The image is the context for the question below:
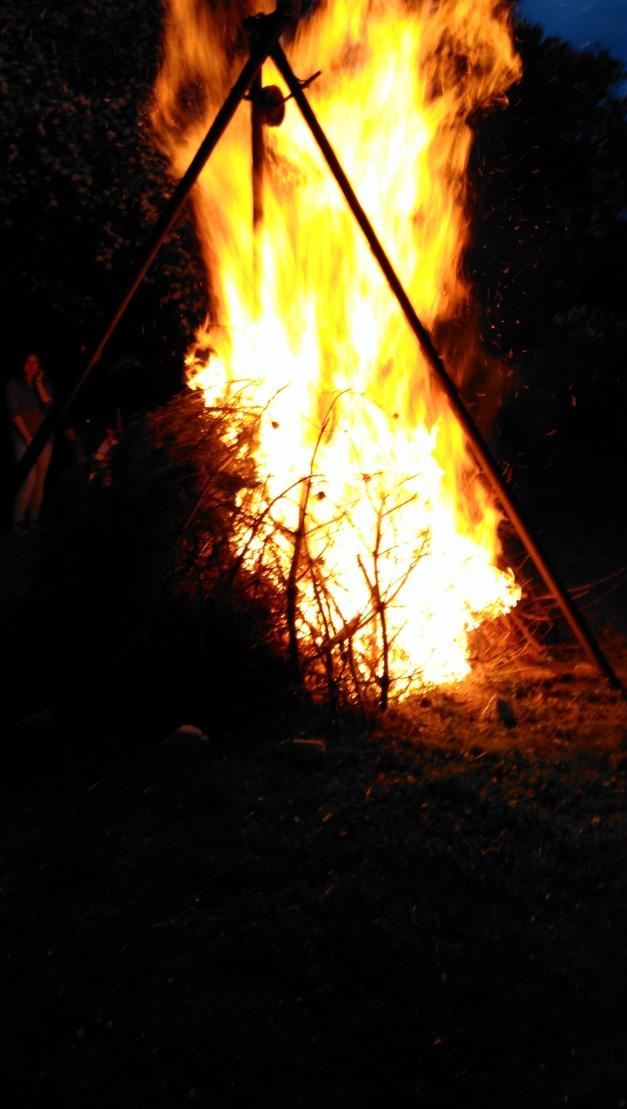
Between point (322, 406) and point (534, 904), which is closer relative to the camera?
point (534, 904)

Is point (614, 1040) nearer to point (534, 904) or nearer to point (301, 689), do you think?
point (534, 904)

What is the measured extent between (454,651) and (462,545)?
578 millimetres

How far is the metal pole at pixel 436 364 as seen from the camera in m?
4.54

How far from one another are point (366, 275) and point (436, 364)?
1.05 m

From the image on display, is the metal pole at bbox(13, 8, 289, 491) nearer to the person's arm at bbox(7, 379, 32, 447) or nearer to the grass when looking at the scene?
the grass

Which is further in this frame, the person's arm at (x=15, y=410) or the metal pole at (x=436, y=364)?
the person's arm at (x=15, y=410)

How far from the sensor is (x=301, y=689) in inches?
184

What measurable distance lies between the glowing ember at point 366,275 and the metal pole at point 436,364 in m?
0.56

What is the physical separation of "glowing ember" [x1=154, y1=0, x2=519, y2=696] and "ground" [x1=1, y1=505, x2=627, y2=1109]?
995 mm

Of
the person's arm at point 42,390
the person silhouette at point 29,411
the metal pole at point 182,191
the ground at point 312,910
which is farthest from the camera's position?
the person's arm at point 42,390

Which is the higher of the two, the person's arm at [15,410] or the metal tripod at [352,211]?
the person's arm at [15,410]

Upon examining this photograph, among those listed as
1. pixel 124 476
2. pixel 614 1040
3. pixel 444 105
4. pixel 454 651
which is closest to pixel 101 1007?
pixel 614 1040

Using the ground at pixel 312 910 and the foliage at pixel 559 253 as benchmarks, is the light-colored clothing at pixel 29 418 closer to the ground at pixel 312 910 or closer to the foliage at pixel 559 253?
the foliage at pixel 559 253

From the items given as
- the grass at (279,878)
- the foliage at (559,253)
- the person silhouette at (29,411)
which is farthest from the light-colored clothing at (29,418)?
the foliage at (559,253)
